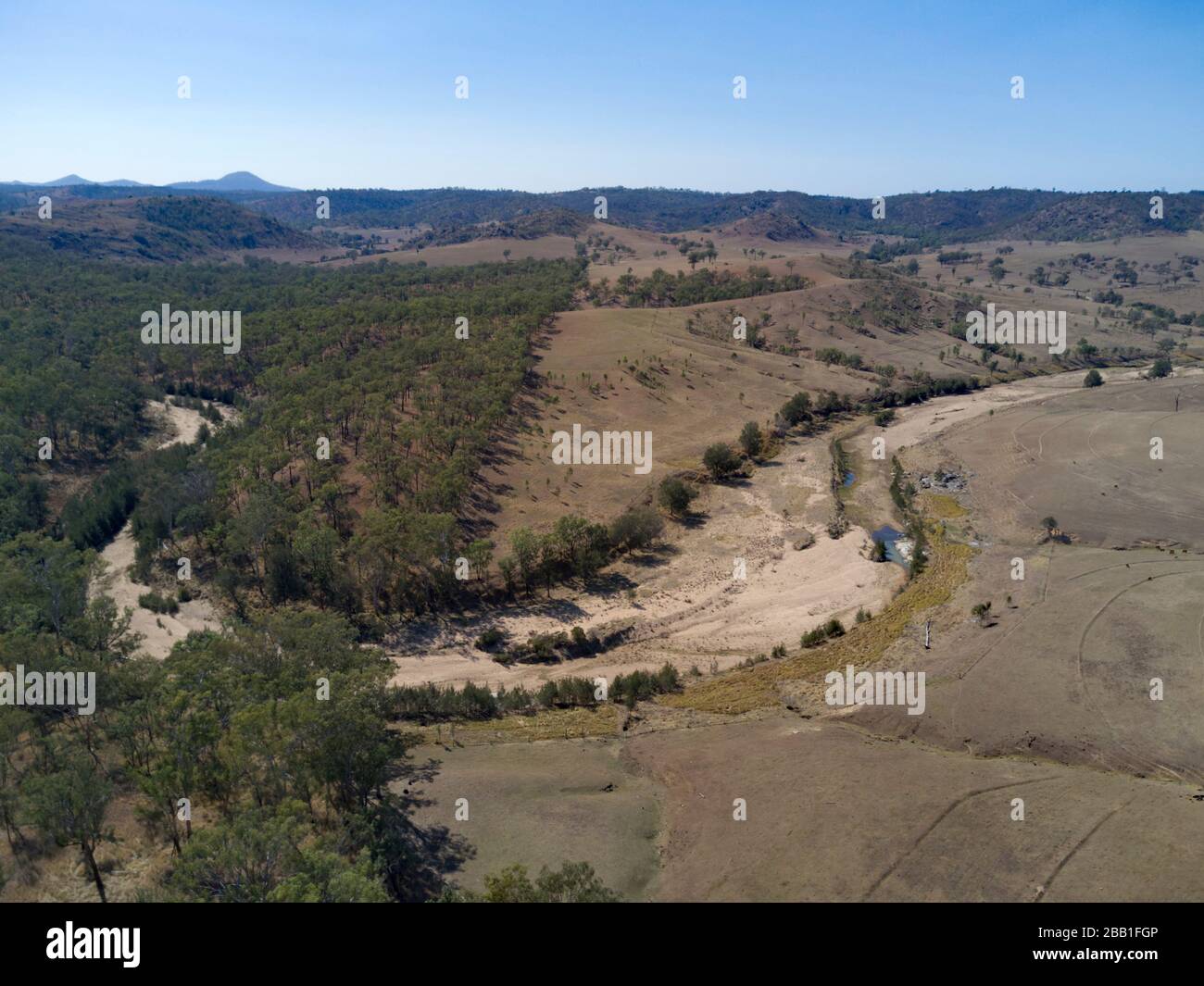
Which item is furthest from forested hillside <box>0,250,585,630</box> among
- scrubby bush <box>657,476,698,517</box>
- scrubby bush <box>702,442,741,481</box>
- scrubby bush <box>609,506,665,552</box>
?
scrubby bush <box>702,442,741,481</box>

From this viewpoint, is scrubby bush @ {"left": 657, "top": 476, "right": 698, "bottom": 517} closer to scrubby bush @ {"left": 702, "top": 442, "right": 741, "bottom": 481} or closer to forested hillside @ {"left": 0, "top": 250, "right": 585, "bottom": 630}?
scrubby bush @ {"left": 702, "top": 442, "right": 741, "bottom": 481}

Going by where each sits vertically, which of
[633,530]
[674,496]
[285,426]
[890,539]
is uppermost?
[285,426]

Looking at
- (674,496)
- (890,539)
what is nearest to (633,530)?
(674,496)

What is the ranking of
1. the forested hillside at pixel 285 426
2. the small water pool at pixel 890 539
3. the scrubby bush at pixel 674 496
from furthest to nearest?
the scrubby bush at pixel 674 496 < the small water pool at pixel 890 539 < the forested hillside at pixel 285 426

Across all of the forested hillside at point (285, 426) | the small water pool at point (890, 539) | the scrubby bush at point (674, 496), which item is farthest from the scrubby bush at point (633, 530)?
the small water pool at point (890, 539)

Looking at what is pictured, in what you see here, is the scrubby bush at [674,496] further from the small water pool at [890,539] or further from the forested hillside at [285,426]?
the forested hillside at [285,426]

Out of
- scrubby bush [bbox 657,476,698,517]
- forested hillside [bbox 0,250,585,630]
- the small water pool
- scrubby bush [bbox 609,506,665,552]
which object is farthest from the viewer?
scrubby bush [bbox 657,476,698,517]

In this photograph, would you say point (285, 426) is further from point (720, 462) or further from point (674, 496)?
point (720, 462)

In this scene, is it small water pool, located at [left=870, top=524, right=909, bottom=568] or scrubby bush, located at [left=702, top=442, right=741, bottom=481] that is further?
scrubby bush, located at [left=702, top=442, right=741, bottom=481]

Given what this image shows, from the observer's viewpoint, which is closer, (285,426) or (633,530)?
(633,530)
